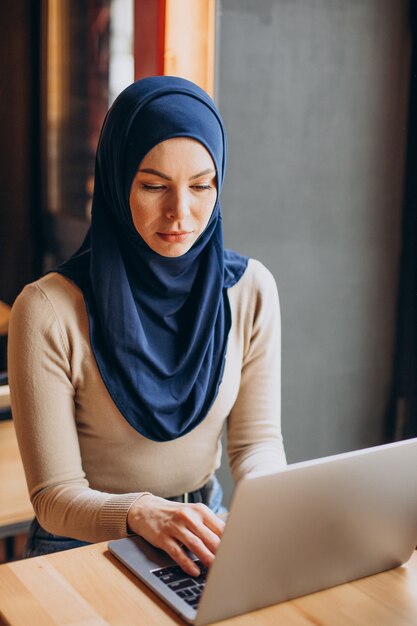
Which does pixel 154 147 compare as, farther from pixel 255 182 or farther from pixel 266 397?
pixel 255 182

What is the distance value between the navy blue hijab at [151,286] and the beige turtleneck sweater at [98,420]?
0.04 metres

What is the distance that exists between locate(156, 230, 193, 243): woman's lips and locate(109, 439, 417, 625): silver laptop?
541 mm

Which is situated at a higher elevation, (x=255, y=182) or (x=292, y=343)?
(x=255, y=182)

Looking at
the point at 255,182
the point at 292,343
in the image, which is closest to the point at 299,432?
the point at 292,343

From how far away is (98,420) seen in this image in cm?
141

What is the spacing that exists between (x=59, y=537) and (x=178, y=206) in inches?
24.6

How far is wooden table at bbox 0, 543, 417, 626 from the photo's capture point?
0.91 metres

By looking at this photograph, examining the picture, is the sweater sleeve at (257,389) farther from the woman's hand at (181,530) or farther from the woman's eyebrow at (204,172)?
the woman's hand at (181,530)

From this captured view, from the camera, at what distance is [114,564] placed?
1.03 meters

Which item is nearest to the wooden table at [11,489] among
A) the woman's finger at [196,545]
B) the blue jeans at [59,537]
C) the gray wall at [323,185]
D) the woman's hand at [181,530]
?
the gray wall at [323,185]

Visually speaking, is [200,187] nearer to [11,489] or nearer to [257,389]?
[257,389]

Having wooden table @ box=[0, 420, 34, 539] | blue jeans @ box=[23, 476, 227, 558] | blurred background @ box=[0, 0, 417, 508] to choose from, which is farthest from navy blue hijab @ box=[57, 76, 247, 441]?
wooden table @ box=[0, 420, 34, 539]

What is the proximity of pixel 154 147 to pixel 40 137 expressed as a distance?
115 centimetres

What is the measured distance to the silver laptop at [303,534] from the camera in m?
0.85
